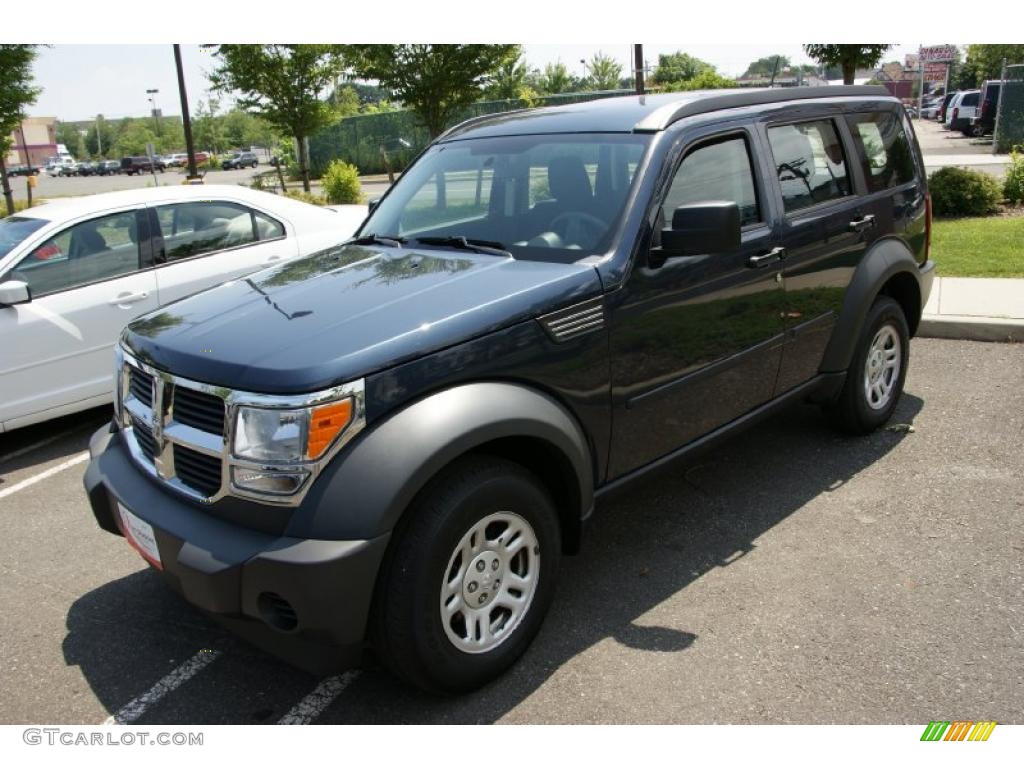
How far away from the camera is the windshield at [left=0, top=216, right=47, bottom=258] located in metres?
5.69

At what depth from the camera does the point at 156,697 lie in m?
3.10

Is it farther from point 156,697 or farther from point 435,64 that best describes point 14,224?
point 435,64

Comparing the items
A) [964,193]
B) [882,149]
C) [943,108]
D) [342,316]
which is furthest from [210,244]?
[943,108]

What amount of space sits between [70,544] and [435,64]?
17634 mm

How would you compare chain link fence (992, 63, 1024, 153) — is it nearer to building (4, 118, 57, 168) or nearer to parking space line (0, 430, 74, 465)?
parking space line (0, 430, 74, 465)

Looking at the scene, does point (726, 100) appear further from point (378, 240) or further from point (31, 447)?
point (31, 447)

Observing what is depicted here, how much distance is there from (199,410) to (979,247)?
365 inches

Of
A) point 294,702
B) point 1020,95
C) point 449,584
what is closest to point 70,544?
point 294,702

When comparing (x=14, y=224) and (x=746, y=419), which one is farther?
(x=14, y=224)

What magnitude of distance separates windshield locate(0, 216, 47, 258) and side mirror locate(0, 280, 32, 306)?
34 cm

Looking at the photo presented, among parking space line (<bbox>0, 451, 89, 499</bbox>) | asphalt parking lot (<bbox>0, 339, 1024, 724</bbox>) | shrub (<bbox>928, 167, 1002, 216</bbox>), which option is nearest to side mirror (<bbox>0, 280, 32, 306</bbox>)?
parking space line (<bbox>0, 451, 89, 499</bbox>)

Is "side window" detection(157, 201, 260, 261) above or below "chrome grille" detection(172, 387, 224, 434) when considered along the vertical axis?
above

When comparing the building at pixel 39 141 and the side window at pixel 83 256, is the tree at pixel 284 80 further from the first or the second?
the building at pixel 39 141

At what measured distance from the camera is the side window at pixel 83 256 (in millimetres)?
5699
